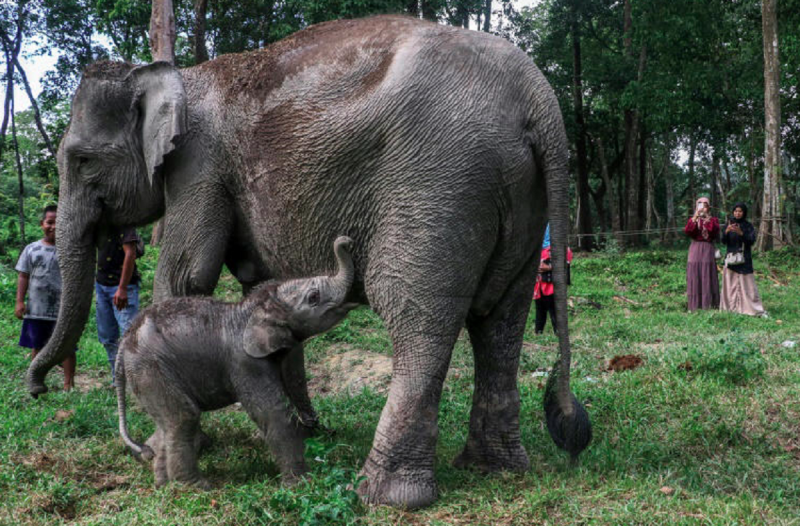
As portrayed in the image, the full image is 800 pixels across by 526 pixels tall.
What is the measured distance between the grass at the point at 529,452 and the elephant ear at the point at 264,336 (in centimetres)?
52

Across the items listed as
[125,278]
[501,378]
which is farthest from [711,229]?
[125,278]

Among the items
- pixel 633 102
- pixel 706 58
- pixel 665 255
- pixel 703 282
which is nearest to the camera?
pixel 703 282

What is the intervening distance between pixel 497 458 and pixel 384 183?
1.60 meters

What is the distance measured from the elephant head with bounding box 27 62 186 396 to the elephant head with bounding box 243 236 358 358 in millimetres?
1069

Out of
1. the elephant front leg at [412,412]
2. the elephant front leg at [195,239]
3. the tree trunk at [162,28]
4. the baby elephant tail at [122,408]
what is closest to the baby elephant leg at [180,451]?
the baby elephant tail at [122,408]

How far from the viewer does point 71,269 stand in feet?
13.9

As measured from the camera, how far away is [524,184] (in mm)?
3371

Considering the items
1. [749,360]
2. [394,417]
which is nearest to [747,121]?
[749,360]

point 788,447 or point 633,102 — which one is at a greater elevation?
point 633,102

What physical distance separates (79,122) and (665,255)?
1470 centimetres

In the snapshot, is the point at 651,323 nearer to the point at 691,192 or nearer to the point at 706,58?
the point at 706,58

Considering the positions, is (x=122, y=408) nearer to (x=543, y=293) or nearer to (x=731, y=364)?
(x=731, y=364)

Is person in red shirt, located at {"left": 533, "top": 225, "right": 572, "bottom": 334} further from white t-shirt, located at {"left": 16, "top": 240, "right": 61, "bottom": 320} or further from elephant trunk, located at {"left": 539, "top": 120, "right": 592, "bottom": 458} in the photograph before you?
white t-shirt, located at {"left": 16, "top": 240, "right": 61, "bottom": 320}

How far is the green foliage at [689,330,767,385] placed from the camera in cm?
546
